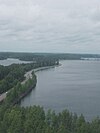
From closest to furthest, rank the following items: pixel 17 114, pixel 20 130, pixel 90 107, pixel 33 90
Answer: pixel 20 130 < pixel 17 114 < pixel 90 107 < pixel 33 90

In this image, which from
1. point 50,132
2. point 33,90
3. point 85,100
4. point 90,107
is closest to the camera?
point 50,132

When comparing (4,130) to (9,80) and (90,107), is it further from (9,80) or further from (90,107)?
(9,80)

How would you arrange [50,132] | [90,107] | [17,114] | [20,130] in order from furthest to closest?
[90,107]
[17,114]
[20,130]
[50,132]

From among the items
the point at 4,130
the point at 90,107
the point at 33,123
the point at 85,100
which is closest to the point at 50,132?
the point at 33,123

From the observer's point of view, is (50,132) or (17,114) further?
(17,114)

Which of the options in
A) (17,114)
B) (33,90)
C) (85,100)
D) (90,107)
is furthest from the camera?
(33,90)

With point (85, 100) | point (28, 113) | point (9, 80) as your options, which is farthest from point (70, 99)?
point (28, 113)

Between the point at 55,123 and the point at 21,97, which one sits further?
the point at 21,97

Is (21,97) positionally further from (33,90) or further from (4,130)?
(4,130)
